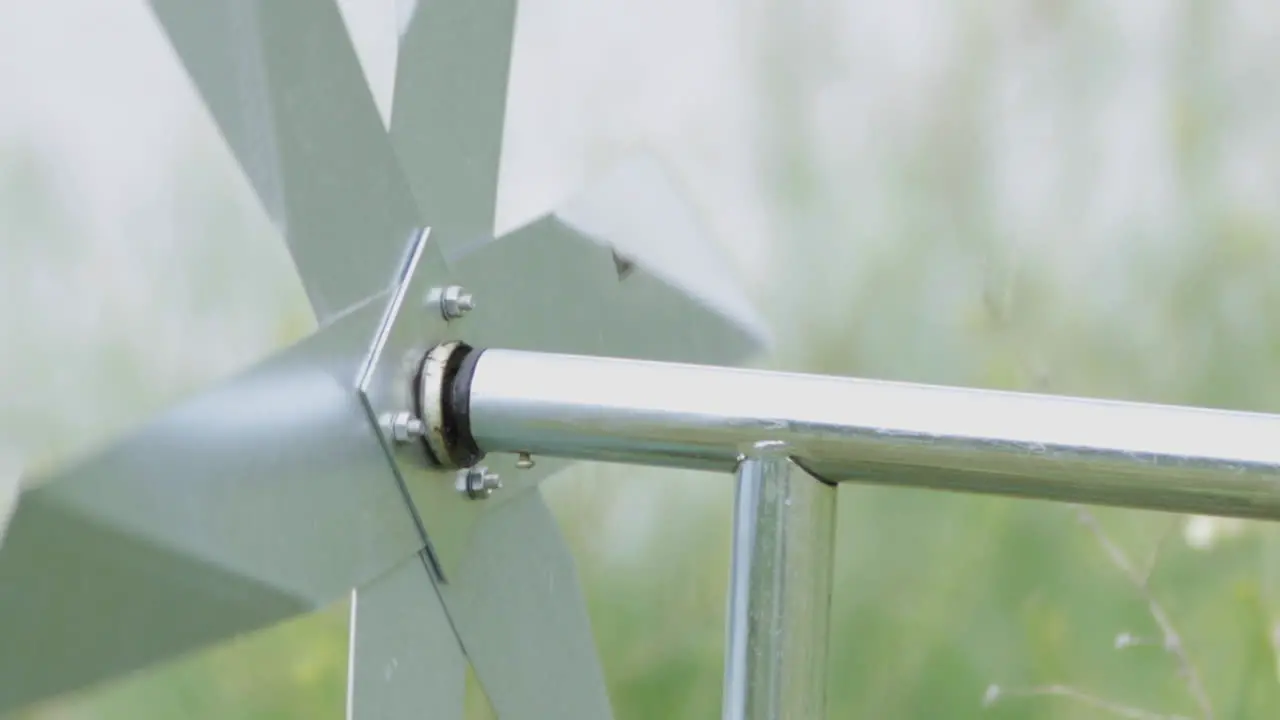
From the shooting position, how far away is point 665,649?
31.4 inches

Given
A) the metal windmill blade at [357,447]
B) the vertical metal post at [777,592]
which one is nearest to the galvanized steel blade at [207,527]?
the metal windmill blade at [357,447]

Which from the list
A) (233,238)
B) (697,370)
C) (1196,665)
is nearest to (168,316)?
(233,238)

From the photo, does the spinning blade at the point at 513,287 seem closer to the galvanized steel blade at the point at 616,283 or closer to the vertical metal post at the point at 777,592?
the galvanized steel blade at the point at 616,283

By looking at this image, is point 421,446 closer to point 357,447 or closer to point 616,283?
point 357,447

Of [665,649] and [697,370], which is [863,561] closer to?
[665,649]

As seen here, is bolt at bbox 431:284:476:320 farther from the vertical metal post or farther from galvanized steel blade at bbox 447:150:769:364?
the vertical metal post

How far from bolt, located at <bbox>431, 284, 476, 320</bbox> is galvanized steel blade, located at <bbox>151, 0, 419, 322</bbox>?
20 millimetres

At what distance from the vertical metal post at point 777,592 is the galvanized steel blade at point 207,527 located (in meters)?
0.11

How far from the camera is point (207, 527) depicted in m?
0.36

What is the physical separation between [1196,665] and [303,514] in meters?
0.58

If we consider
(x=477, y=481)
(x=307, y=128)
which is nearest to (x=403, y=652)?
(x=477, y=481)

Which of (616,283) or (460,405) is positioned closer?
(460,405)

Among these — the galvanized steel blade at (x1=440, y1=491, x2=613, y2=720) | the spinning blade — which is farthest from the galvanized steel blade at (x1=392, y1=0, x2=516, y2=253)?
the galvanized steel blade at (x1=440, y1=491, x2=613, y2=720)

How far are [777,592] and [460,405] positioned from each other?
4.5 inches
